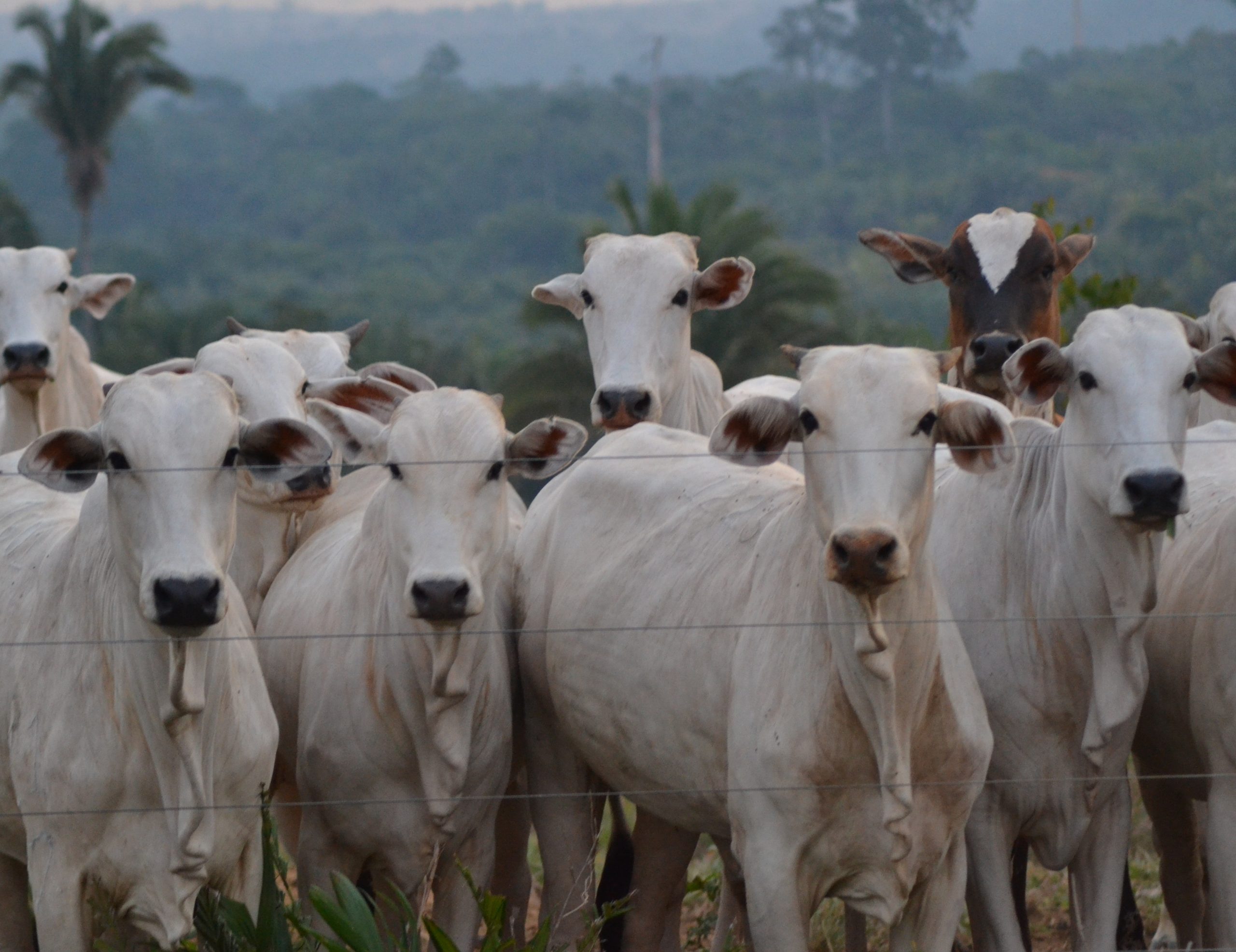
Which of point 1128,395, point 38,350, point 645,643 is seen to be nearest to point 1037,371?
point 1128,395

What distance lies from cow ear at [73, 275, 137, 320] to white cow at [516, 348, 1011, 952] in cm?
425

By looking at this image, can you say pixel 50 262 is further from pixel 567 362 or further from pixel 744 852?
pixel 567 362

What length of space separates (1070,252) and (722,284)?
1402mm

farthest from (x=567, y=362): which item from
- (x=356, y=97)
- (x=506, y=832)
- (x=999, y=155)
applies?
(x=356, y=97)

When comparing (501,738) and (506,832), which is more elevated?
(501,738)

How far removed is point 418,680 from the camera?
588 cm

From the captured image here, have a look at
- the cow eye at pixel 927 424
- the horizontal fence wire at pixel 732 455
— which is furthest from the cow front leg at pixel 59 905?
the cow eye at pixel 927 424

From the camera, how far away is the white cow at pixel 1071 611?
562 cm

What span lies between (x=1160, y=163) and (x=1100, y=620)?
2263 inches

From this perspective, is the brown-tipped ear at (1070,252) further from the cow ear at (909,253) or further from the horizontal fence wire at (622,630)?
the horizontal fence wire at (622,630)

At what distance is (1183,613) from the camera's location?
605 centimetres

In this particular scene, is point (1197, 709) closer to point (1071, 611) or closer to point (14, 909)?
point (1071, 611)

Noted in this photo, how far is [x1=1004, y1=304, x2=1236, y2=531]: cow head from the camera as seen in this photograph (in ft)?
17.6

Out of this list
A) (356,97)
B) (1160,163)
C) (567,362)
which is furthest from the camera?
(356,97)
